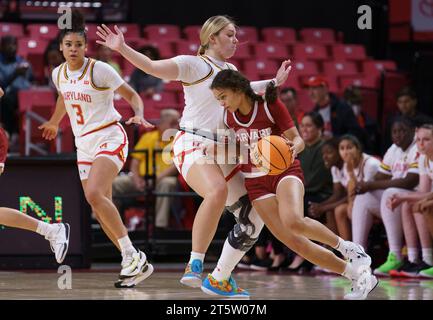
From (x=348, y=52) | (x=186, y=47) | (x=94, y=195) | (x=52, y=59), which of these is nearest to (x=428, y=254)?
(x=94, y=195)

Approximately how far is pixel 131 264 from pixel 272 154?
1757 millimetres

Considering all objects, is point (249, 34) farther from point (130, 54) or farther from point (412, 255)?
point (130, 54)

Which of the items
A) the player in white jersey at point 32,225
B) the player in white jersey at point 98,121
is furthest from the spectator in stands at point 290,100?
the player in white jersey at point 32,225

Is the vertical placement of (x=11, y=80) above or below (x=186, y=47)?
below

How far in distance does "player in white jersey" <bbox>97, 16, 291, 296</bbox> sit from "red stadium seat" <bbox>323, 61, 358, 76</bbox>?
918cm

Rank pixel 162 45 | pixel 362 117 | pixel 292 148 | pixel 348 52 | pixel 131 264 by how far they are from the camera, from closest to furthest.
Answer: pixel 292 148, pixel 131 264, pixel 362 117, pixel 162 45, pixel 348 52

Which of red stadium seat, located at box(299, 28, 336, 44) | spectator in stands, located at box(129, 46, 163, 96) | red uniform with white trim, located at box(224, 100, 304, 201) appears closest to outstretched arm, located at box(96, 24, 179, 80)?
red uniform with white trim, located at box(224, 100, 304, 201)

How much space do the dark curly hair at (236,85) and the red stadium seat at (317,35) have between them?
1080 cm

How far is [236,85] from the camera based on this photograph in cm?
673

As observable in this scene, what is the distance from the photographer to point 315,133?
10422mm

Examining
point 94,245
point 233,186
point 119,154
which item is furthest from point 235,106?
point 94,245

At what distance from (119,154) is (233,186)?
115 cm

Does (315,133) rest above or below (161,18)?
below
